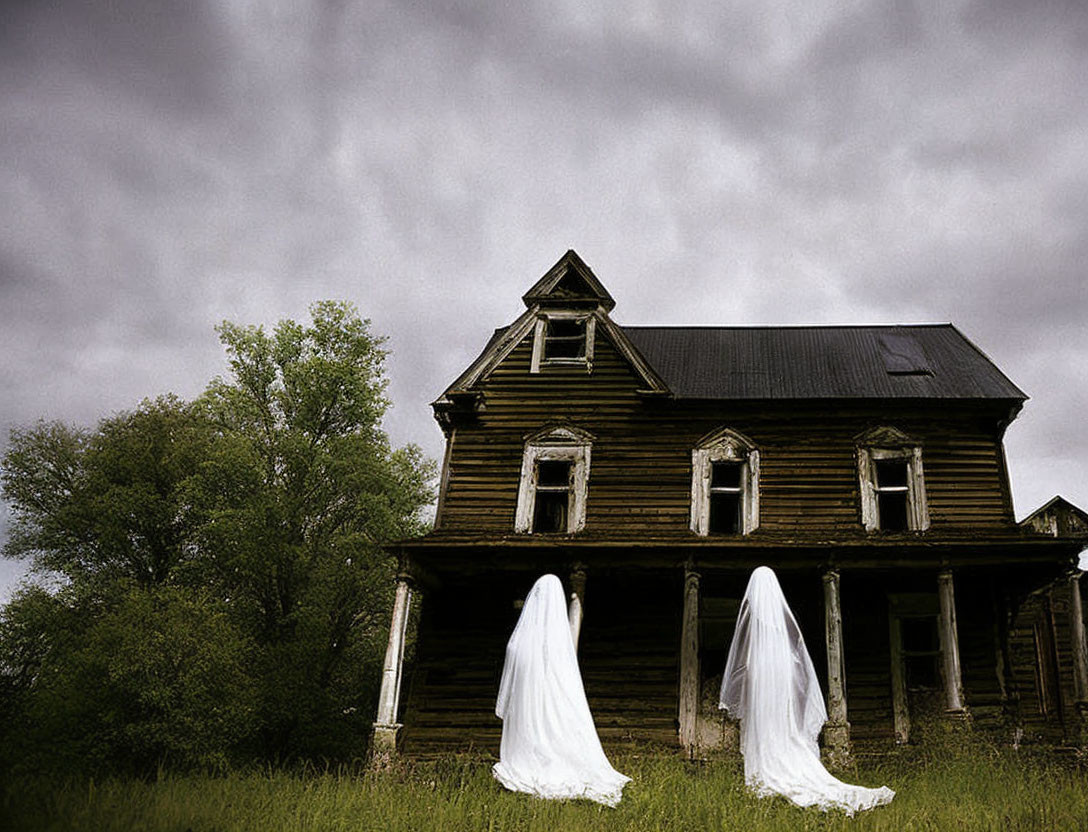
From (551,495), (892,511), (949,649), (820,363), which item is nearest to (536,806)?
(949,649)

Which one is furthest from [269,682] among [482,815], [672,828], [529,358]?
[672,828]

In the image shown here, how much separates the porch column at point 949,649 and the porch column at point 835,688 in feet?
5.19

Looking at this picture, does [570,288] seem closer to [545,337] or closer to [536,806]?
[545,337]

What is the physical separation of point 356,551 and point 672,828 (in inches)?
688

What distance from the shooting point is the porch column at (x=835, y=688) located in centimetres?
1238

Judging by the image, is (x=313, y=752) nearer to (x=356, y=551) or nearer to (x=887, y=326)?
(x=356, y=551)

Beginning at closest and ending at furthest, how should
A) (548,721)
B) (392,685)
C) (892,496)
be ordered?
(548,721), (392,685), (892,496)

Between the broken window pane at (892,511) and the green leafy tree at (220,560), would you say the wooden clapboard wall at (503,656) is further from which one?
the green leafy tree at (220,560)

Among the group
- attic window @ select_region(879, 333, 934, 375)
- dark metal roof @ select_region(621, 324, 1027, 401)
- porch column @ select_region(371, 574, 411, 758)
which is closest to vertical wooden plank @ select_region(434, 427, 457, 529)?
porch column @ select_region(371, 574, 411, 758)

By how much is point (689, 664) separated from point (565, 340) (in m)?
7.43

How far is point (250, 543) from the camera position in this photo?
24.0 m

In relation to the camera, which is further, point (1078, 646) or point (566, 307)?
point (566, 307)

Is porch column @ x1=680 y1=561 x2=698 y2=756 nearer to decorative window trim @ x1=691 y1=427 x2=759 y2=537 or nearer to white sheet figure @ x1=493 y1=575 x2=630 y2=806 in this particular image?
decorative window trim @ x1=691 y1=427 x2=759 y2=537

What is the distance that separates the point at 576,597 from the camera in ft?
47.1
